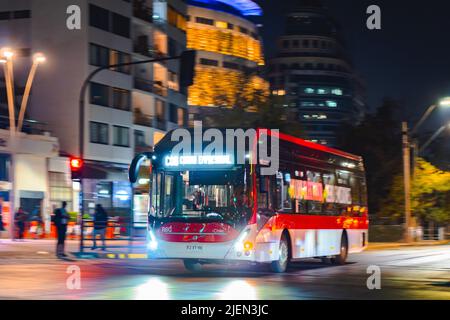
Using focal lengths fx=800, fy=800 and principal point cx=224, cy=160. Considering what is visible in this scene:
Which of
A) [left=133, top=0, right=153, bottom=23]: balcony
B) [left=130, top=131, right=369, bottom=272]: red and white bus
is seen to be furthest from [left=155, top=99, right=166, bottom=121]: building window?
[left=130, top=131, right=369, bottom=272]: red and white bus

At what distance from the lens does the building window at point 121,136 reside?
57.8 meters

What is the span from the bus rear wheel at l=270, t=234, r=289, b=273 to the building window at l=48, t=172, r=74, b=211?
31.6 metres

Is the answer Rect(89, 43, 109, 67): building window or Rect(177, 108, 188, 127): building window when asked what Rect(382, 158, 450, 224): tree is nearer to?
Rect(89, 43, 109, 67): building window

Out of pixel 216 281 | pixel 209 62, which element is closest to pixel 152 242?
pixel 216 281

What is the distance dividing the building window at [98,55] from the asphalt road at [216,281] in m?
31.3

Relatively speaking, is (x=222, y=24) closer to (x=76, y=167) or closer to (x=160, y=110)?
(x=160, y=110)

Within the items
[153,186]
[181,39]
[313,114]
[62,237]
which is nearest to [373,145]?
[181,39]

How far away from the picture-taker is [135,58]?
6059 centimetres

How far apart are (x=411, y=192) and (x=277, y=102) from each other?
11.0 m

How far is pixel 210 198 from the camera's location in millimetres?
19281

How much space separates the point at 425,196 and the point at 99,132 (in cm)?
2259

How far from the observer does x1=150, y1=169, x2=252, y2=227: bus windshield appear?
19203 millimetres

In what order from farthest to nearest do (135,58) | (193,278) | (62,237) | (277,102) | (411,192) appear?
1. (135,58)
2. (277,102)
3. (411,192)
4. (62,237)
5. (193,278)
